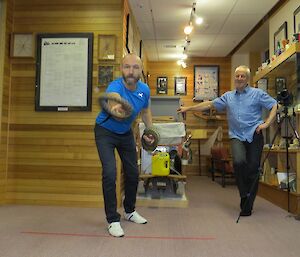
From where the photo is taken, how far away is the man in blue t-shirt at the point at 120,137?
2684 mm

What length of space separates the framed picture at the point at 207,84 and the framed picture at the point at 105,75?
4.74 m

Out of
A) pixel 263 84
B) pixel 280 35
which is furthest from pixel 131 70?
pixel 280 35

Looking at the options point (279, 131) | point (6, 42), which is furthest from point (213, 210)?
point (6, 42)

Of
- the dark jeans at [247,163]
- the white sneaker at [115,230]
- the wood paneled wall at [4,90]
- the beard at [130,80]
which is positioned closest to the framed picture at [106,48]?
the wood paneled wall at [4,90]

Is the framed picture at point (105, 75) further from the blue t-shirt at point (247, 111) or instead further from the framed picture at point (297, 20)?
the framed picture at point (297, 20)

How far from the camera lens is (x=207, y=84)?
8.52 metres

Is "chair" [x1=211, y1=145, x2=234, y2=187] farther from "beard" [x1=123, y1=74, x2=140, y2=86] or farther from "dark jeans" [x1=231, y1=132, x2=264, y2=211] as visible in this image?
"beard" [x1=123, y1=74, x2=140, y2=86]

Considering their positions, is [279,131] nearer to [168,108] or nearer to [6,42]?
[168,108]

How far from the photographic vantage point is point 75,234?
8.61 ft

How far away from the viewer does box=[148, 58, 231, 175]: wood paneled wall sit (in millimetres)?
8406

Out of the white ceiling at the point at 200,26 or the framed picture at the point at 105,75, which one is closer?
the framed picture at the point at 105,75

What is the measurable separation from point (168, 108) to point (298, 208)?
12.5 ft

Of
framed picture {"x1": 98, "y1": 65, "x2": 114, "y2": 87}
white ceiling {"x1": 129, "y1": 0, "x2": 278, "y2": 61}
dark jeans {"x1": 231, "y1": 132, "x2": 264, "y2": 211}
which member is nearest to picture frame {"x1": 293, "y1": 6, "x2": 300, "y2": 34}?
white ceiling {"x1": 129, "y1": 0, "x2": 278, "y2": 61}

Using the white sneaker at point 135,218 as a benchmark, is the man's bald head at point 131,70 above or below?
above
